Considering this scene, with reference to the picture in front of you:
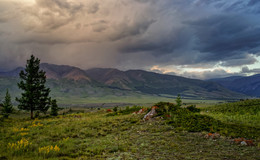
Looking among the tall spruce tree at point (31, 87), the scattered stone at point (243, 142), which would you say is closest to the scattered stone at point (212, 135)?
the scattered stone at point (243, 142)

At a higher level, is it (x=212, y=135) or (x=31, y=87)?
(x=31, y=87)

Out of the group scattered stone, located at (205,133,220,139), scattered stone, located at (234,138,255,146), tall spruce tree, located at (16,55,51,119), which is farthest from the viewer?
tall spruce tree, located at (16,55,51,119)

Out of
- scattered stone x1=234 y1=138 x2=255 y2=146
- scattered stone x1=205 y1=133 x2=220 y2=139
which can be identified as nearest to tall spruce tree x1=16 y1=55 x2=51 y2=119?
scattered stone x1=205 y1=133 x2=220 y2=139

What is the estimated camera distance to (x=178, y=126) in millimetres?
18031

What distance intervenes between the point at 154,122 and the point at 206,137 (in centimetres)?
753

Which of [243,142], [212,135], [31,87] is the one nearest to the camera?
[243,142]

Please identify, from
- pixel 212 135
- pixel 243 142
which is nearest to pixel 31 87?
pixel 212 135

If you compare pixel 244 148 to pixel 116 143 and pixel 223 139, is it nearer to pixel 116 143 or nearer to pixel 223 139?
pixel 223 139

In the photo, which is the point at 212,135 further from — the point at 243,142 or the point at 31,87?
the point at 31,87

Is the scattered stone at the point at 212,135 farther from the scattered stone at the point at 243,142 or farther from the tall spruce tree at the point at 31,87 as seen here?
the tall spruce tree at the point at 31,87

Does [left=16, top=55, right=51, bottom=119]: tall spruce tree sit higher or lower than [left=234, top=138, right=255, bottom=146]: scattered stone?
higher

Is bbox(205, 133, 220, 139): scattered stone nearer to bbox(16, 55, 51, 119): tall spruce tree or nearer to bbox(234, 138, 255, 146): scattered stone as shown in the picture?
bbox(234, 138, 255, 146): scattered stone

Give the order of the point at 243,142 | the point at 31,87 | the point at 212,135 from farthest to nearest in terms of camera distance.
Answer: the point at 31,87 < the point at 212,135 < the point at 243,142

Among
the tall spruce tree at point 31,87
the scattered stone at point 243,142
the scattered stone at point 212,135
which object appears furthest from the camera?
the tall spruce tree at point 31,87
